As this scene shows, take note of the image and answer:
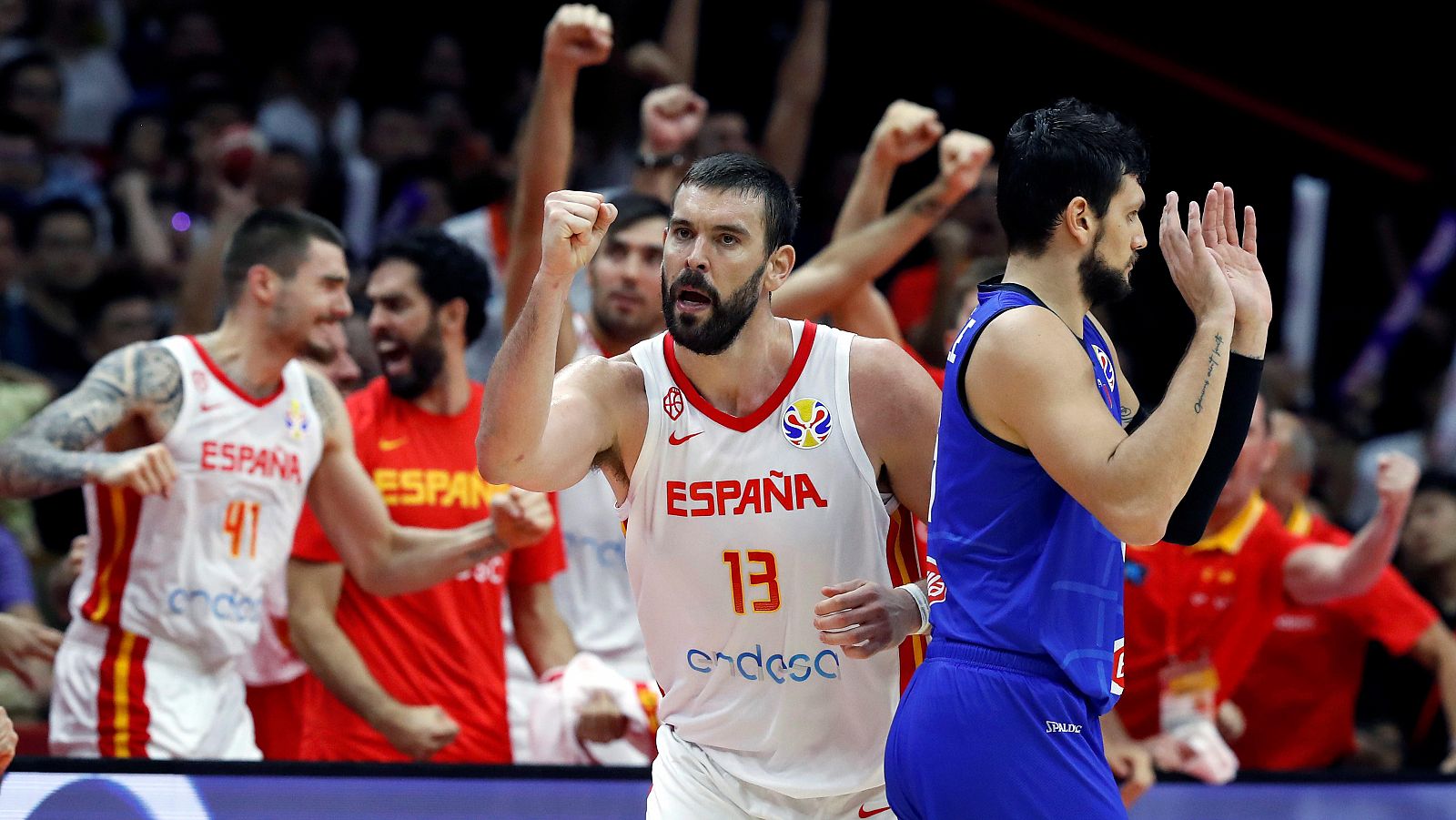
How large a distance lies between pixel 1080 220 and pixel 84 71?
715 cm

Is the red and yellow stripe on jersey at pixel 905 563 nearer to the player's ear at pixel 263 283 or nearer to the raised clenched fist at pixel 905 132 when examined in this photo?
the raised clenched fist at pixel 905 132

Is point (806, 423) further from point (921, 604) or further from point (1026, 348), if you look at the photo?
point (1026, 348)

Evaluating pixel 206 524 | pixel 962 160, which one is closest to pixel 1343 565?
pixel 962 160

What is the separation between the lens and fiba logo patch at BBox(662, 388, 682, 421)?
3764 mm

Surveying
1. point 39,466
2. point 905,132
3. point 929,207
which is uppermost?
point 905,132

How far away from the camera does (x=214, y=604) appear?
515 cm

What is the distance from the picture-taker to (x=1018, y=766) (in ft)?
10.0

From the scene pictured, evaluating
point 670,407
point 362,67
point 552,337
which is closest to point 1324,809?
point 670,407

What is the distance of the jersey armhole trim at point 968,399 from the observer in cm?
312

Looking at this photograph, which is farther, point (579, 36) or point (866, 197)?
point (866, 197)

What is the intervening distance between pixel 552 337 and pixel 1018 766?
1.25 m

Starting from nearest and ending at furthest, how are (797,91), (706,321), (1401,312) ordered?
1. (706,321)
2. (797,91)
3. (1401,312)

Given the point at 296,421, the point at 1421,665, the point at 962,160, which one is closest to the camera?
the point at 962,160

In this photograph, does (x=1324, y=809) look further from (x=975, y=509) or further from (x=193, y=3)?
(x=193, y=3)
